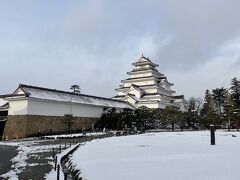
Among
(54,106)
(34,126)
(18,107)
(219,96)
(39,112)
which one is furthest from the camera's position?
(219,96)

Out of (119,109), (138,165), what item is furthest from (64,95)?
(138,165)

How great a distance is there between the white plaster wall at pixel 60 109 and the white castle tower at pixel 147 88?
46.1 feet

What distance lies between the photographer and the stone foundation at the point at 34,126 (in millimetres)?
45003

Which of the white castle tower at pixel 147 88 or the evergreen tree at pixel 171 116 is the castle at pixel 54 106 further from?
the evergreen tree at pixel 171 116

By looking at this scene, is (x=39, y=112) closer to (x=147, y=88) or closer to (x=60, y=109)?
(x=60, y=109)

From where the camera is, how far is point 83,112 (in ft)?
182

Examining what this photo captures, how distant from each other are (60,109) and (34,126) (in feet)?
20.1

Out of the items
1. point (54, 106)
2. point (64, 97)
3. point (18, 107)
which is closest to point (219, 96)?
point (64, 97)

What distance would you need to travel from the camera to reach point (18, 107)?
46.3 metres

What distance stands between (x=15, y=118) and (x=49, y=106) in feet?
17.1

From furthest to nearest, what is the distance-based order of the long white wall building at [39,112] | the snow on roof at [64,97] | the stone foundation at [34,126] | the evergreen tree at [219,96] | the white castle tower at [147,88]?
the evergreen tree at [219,96] < the white castle tower at [147,88] < the snow on roof at [64,97] < the long white wall building at [39,112] < the stone foundation at [34,126]

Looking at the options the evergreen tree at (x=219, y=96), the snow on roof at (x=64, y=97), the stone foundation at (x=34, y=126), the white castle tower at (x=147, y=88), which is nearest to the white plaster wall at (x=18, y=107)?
the stone foundation at (x=34, y=126)

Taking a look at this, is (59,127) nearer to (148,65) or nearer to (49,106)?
(49,106)

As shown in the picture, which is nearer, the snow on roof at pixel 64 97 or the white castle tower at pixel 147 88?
the snow on roof at pixel 64 97
